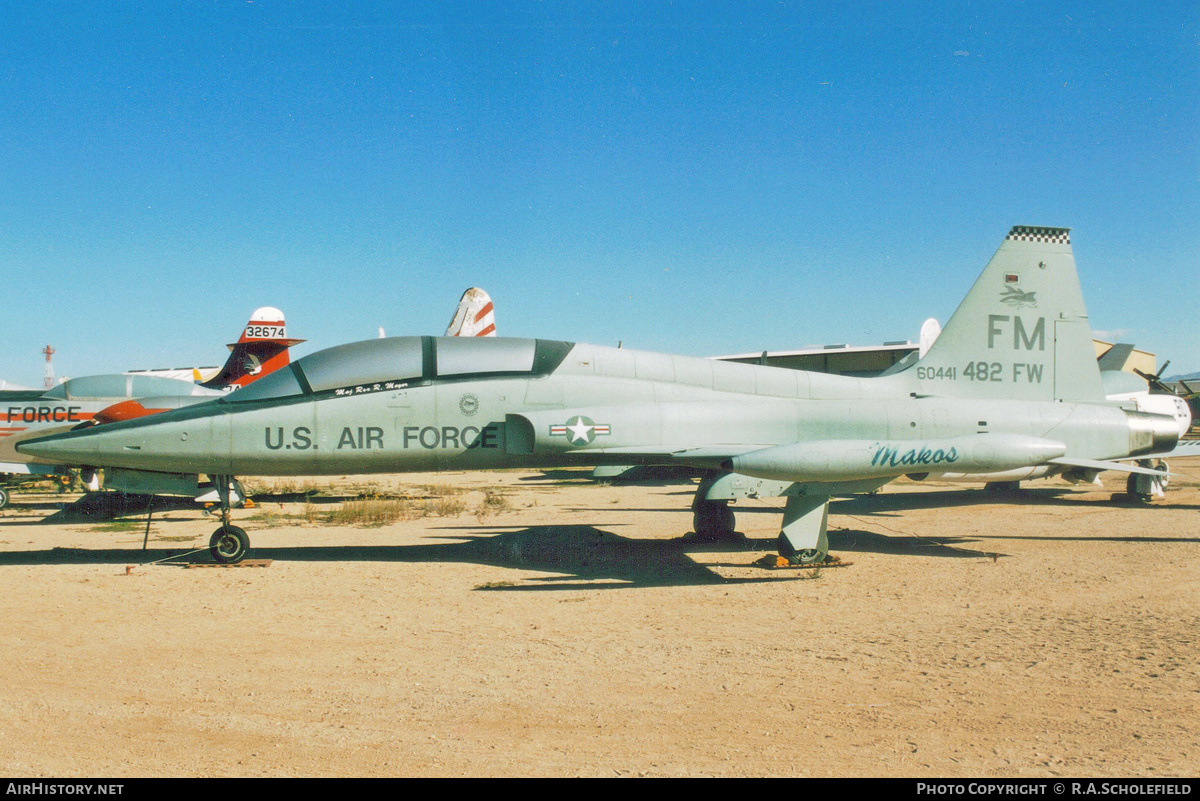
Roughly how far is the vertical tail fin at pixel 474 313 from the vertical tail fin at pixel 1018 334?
12784 mm

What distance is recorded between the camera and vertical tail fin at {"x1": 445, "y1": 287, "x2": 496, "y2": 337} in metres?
21.0

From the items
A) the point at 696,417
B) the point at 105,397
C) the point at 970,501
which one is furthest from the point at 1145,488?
the point at 105,397

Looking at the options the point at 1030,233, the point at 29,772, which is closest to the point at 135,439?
the point at 29,772

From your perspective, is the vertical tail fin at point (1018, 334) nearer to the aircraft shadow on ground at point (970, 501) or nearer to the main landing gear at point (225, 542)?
the aircraft shadow on ground at point (970, 501)

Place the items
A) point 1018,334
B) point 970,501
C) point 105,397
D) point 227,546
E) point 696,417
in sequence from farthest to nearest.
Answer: point 105,397 → point 970,501 → point 1018,334 → point 696,417 → point 227,546

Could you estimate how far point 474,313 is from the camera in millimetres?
21141

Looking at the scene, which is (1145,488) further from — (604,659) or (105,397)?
(105,397)

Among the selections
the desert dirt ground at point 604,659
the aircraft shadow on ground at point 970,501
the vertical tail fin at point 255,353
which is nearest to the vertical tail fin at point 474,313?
the vertical tail fin at point 255,353

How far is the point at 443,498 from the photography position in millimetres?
17078

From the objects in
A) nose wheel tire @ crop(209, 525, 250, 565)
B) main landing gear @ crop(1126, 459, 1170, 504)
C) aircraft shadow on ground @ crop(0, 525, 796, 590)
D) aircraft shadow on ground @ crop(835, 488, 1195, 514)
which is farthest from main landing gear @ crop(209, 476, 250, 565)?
main landing gear @ crop(1126, 459, 1170, 504)

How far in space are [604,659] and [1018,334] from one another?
8200 mm

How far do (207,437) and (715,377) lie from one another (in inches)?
232

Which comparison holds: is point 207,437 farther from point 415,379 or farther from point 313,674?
point 313,674

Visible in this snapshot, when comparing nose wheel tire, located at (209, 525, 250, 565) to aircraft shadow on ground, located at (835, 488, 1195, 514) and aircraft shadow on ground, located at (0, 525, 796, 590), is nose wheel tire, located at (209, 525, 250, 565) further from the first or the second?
aircraft shadow on ground, located at (835, 488, 1195, 514)
